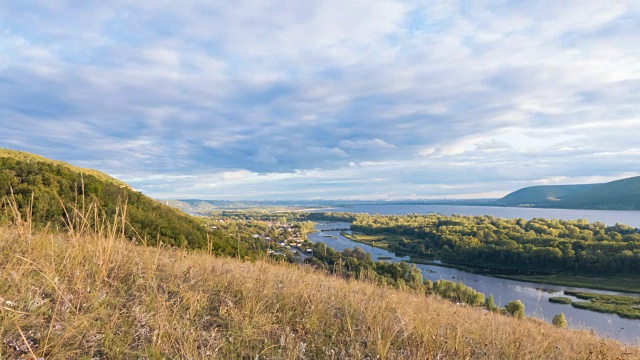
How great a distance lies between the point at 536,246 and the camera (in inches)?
3130

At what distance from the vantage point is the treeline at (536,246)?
67.9 metres

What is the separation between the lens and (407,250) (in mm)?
93438

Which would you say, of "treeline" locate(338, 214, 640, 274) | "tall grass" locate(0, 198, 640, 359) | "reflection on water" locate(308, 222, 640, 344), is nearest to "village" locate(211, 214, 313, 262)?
"tall grass" locate(0, 198, 640, 359)

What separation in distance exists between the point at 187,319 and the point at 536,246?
319ft

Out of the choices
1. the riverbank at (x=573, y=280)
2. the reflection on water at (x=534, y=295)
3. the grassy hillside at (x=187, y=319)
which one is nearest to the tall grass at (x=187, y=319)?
the grassy hillside at (x=187, y=319)

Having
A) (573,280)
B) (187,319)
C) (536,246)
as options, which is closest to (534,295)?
(573,280)

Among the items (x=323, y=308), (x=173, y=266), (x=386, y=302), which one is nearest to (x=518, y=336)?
(x=386, y=302)

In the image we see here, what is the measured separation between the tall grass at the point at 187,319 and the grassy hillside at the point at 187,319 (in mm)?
13

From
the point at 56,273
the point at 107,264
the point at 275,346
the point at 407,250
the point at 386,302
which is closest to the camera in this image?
the point at 275,346

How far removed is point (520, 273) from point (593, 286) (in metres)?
14.1

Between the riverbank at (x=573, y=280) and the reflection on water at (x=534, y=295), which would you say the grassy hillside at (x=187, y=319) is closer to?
the reflection on water at (x=534, y=295)

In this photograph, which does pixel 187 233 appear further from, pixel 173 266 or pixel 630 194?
pixel 630 194

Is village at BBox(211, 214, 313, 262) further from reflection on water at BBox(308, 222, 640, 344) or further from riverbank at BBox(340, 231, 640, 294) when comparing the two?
reflection on water at BBox(308, 222, 640, 344)

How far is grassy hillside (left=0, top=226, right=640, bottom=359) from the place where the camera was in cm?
267
